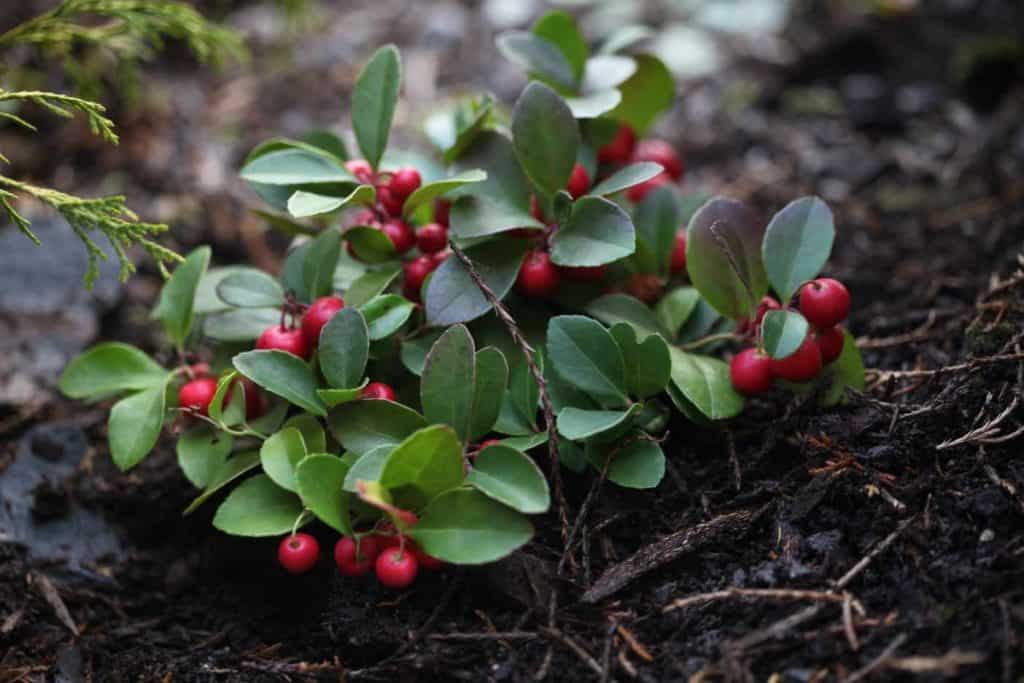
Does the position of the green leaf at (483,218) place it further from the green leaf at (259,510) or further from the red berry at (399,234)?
the green leaf at (259,510)

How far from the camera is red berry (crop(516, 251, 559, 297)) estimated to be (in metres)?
1.74

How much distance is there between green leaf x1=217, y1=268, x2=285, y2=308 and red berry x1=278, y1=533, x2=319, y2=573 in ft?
1.60

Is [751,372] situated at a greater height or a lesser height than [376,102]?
lesser

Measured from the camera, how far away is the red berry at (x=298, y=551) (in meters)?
1.56

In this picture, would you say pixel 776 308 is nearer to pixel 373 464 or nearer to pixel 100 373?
pixel 373 464

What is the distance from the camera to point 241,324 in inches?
73.3

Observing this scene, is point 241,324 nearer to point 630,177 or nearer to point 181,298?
point 181,298

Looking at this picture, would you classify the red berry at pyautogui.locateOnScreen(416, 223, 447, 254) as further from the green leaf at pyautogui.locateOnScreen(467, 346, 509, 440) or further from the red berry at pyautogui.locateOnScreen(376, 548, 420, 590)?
the red berry at pyautogui.locateOnScreen(376, 548, 420, 590)

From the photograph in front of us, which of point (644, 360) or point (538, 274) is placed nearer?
point (644, 360)

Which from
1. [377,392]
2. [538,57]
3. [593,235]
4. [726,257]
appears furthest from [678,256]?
[377,392]

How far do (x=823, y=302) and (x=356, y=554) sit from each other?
92cm

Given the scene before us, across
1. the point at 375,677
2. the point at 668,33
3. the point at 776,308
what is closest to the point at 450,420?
the point at 375,677

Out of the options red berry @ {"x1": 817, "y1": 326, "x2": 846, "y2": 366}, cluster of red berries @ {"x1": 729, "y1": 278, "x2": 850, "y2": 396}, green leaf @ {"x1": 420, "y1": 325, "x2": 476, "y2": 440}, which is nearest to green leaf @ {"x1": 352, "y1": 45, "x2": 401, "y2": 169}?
green leaf @ {"x1": 420, "y1": 325, "x2": 476, "y2": 440}

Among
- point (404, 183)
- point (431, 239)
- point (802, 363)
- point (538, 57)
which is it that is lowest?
point (802, 363)
